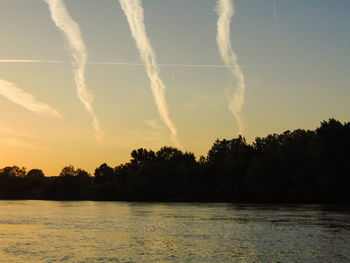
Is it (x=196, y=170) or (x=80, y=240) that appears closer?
(x=80, y=240)

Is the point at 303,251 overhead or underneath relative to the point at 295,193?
underneath

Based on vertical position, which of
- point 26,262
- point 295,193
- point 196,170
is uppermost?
point 196,170

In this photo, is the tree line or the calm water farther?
the tree line

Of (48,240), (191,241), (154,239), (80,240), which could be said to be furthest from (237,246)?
(48,240)

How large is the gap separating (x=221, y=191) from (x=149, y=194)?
41.2m

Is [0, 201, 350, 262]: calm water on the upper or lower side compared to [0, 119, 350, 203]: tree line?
lower

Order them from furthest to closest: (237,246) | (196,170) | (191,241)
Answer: (196,170) → (191,241) → (237,246)

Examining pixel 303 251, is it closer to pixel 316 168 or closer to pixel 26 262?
pixel 26 262

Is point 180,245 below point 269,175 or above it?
below

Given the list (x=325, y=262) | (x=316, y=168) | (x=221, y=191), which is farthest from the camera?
(x=221, y=191)

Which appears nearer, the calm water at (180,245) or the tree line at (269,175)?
the calm water at (180,245)

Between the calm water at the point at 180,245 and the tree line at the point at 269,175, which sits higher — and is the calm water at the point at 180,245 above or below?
below

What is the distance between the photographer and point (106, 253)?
102 feet

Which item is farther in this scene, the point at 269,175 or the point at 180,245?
the point at 269,175
